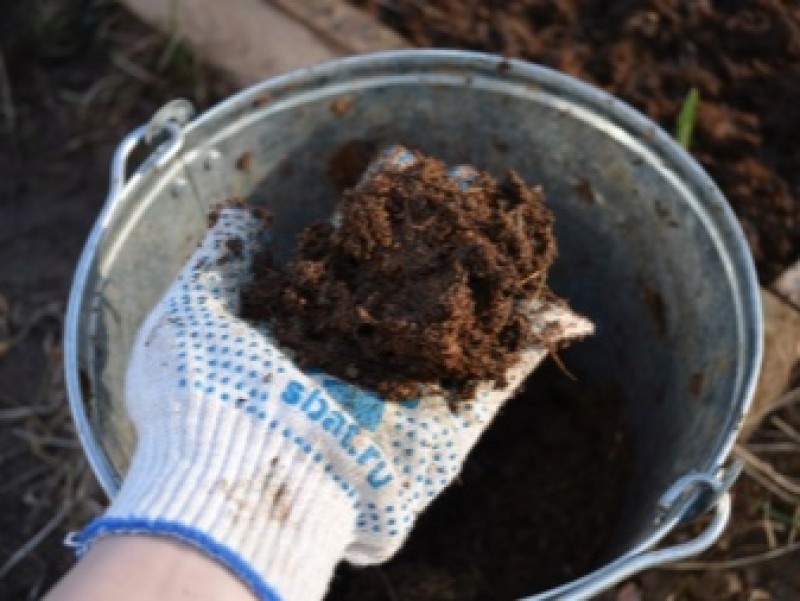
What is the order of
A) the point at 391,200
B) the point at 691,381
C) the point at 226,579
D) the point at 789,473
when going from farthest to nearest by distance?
the point at 789,473 < the point at 691,381 < the point at 391,200 < the point at 226,579

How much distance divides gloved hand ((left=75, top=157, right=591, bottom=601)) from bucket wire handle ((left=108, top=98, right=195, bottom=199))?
17cm

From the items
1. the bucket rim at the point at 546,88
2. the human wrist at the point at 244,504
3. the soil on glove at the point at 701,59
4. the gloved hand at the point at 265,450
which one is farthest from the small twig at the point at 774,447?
the human wrist at the point at 244,504

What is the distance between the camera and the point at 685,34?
67.9 inches

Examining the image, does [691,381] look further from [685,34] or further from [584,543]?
[685,34]

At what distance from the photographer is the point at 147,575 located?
2.83 feet

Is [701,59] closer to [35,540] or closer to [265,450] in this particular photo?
[265,450]

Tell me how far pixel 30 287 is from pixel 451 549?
0.81 meters

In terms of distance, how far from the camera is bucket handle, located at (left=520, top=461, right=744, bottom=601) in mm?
993

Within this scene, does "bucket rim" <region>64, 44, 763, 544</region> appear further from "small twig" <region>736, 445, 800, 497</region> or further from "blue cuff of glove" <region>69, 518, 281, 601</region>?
"small twig" <region>736, 445, 800, 497</region>

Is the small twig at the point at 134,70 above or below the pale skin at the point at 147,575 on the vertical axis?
below

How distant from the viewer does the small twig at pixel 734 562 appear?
146 cm

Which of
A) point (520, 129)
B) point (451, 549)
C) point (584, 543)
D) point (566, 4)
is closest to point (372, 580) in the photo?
point (451, 549)

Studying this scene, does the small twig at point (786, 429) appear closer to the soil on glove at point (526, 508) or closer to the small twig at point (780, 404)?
the small twig at point (780, 404)

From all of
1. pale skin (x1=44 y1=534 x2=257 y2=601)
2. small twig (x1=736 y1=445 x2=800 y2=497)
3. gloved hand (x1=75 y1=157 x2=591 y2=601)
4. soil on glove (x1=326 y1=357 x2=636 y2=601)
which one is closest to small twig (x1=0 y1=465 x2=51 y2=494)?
soil on glove (x1=326 y1=357 x2=636 y2=601)
